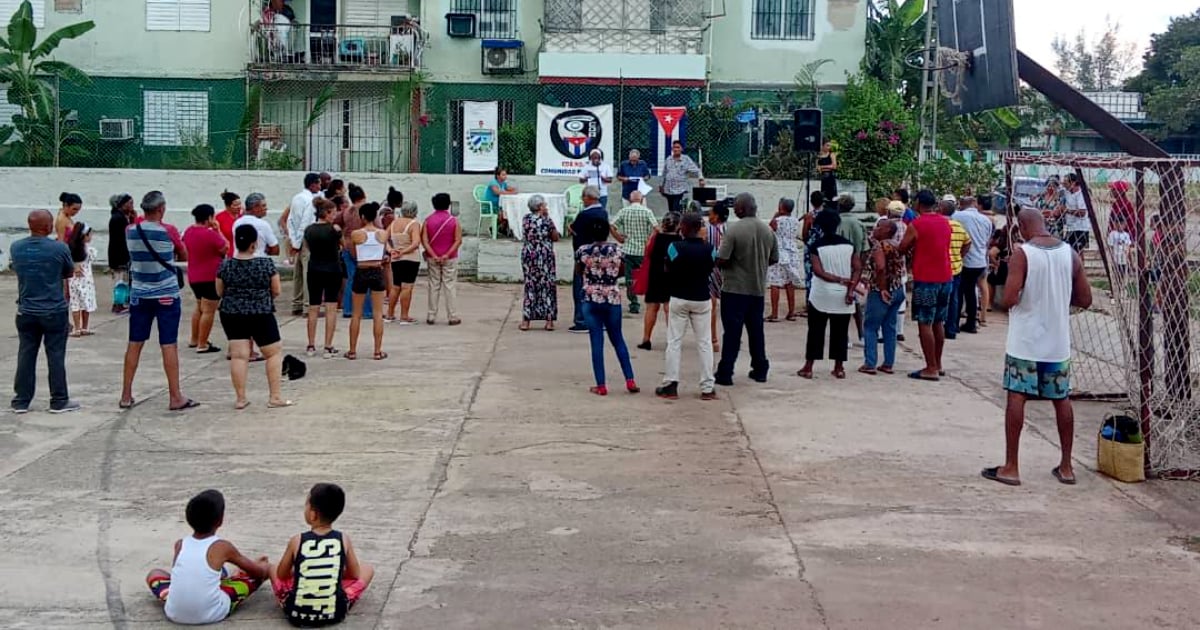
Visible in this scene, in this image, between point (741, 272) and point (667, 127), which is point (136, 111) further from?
point (741, 272)

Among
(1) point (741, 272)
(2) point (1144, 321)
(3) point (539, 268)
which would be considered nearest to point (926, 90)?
(3) point (539, 268)

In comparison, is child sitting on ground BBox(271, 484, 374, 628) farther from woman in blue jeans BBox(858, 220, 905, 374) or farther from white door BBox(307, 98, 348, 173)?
white door BBox(307, 98, 348, 173)

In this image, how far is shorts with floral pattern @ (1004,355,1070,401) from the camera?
25.8 ft

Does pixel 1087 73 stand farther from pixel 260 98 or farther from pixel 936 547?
pixel 936 547

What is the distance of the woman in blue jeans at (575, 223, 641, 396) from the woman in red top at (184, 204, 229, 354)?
332 centimetres

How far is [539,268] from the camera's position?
14.7m

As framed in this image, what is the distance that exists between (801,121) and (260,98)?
1094cm

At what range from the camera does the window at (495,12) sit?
25.1 meters

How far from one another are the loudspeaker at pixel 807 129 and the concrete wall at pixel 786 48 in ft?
20.2

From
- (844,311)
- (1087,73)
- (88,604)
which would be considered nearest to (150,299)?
(88,604)

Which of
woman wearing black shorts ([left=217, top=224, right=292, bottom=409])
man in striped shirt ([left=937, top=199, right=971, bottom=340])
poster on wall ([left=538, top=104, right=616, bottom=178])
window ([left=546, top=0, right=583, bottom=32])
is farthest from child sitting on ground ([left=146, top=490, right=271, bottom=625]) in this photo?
window ([left=546, top=0, right=583, bottom=32])

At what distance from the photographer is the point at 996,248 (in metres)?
17.1

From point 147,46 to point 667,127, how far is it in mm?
10812

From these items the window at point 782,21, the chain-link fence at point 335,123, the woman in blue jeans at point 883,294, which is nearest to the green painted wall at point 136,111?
the chain-link fence at point 335,123
